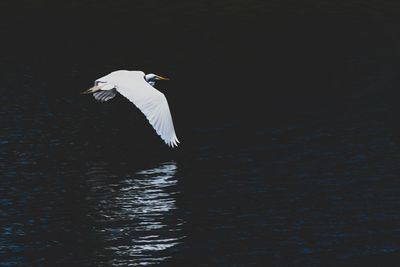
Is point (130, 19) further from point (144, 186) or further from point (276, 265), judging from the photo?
point (276, 265)

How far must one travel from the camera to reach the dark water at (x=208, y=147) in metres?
30.5

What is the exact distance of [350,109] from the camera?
143 feet

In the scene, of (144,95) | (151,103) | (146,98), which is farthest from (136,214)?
(144,95)

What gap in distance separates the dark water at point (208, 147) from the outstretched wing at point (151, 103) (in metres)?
1.76

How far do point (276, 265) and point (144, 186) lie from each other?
7300 millimetres

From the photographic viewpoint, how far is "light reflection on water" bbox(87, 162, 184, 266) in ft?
96.8

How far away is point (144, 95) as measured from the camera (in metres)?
36.4

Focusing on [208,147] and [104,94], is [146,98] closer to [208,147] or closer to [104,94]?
[208,147]

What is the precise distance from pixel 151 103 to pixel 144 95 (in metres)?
0.82

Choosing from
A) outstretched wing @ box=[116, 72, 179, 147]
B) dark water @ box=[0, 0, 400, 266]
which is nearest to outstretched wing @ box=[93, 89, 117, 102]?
outstretched wing @ box=[116, 72, 179, 147]

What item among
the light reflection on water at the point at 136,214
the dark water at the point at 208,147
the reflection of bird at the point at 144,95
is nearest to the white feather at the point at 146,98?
the reflection of bird at the point at 144,95

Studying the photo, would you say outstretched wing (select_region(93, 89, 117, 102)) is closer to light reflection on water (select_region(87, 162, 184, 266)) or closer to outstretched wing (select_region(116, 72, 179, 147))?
outstretched wing (select_region(116, 72, 179, 147))

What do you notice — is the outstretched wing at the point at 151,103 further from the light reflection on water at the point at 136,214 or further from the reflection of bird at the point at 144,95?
the light reflection on water at the point at 136,214

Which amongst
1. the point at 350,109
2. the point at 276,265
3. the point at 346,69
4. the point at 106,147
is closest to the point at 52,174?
the point at 106,147
